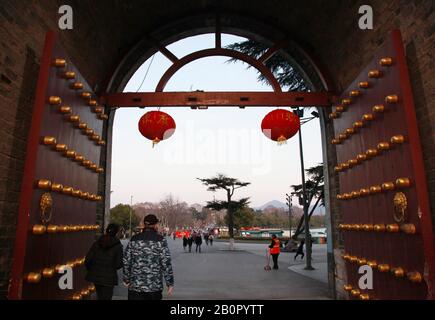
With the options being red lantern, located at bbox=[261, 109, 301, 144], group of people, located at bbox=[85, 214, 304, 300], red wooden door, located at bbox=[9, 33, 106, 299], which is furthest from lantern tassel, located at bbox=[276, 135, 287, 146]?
red wooden door, located at bbox=[9, 33, 106, 299]

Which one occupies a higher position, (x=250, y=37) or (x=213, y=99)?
(x=250, y=37)

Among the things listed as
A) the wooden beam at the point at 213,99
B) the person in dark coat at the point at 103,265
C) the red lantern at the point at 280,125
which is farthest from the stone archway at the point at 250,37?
the person in dark coat at the point at 103,265

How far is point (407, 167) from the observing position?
287 cm

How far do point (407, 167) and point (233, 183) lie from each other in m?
33.0

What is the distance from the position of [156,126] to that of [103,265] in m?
1.88

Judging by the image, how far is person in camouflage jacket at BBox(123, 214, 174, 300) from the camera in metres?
3.50

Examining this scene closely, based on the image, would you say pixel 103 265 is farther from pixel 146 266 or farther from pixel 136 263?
pixel 146 266

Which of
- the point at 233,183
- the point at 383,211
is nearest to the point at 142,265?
the point at 383,211

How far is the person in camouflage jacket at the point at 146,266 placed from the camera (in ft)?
11.5

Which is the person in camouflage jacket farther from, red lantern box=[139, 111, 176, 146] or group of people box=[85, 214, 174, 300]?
red lantern box=[139, 111, 176, 146]

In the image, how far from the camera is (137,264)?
139 inches

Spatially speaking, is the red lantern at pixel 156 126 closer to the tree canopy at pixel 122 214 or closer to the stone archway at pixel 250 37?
the stone archway at pixel 250 37

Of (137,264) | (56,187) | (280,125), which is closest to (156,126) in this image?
(280,125)

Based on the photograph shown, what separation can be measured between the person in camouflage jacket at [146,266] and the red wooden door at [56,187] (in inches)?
25.2
